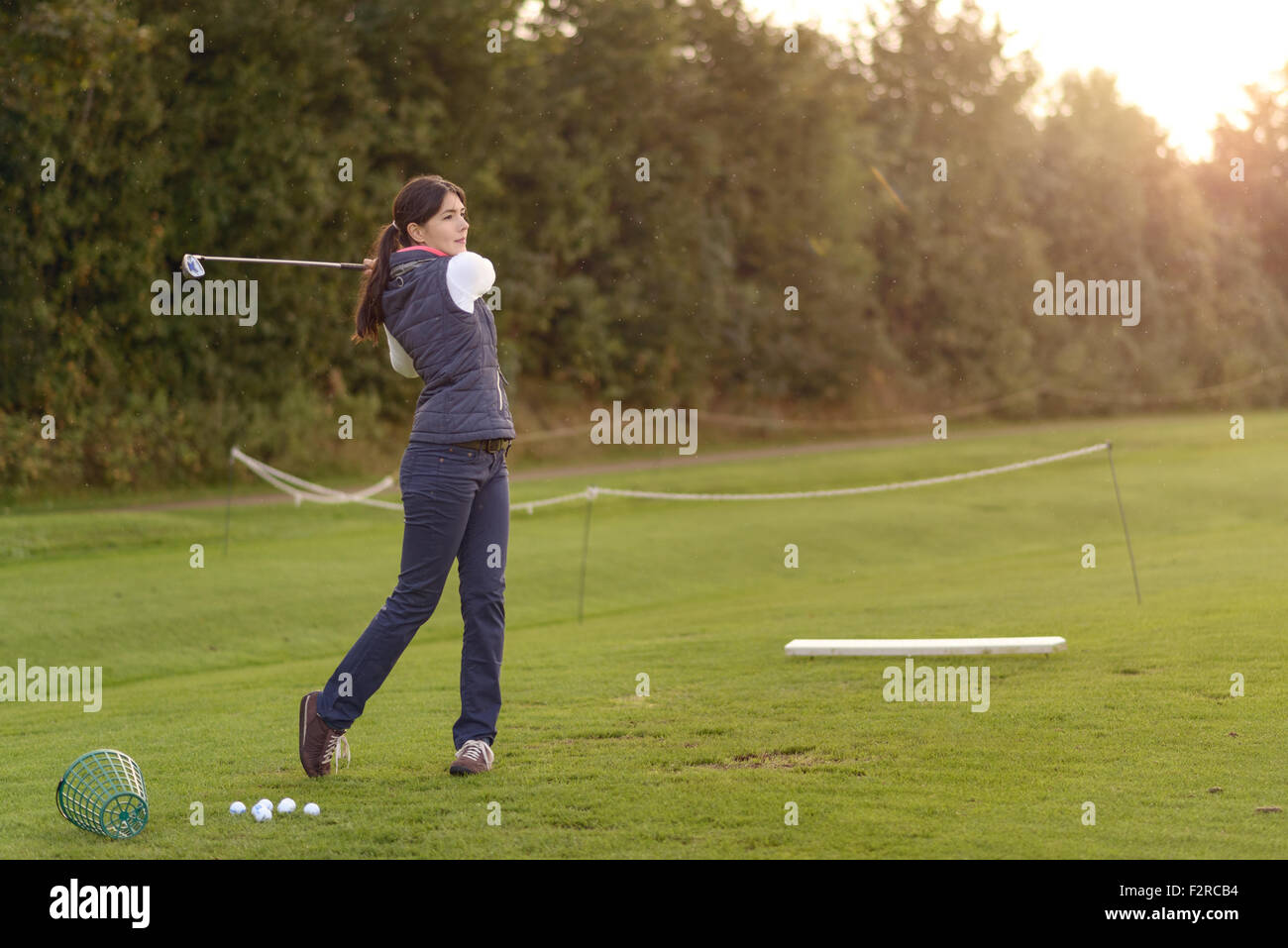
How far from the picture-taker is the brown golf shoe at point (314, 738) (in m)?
5.82

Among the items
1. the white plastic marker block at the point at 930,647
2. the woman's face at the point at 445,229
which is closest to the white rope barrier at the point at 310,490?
the white plastic marker block at the point at 930,647

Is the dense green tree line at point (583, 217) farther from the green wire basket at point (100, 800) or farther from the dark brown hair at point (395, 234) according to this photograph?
the green wire basket at point (100, 800)

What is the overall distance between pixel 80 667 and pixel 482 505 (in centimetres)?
633

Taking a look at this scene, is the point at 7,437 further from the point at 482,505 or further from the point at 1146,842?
the point at 1146,842

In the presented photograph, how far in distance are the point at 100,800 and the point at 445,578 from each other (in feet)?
5.03

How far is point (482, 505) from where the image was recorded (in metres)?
5.91

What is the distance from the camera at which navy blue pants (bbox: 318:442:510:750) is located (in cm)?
572

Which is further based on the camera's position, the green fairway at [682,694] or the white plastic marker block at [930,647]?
the white plastic marker block at [930,647]

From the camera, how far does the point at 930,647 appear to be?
8500 millimetres

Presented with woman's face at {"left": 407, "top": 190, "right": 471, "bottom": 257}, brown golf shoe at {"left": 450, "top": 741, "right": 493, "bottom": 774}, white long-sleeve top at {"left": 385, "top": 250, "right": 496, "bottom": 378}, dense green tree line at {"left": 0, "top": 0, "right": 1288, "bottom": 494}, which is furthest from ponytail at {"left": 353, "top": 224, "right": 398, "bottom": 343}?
dense green tree line at {"left": 0, "top": 0, "right": 1288, "bottom": 494}

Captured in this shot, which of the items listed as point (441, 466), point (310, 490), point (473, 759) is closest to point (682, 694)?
point (473, 759)

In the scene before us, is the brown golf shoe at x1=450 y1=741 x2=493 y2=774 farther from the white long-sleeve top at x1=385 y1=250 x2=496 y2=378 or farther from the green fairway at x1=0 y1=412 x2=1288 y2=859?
the white long-sleeve top at x1=385 y1=250 x2=496 y2=378

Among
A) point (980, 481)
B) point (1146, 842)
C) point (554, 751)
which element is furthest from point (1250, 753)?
point (980, 481)

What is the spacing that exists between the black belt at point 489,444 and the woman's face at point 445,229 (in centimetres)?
77
